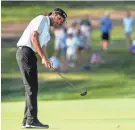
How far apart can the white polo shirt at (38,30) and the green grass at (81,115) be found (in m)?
1.04

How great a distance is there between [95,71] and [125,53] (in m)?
3.60

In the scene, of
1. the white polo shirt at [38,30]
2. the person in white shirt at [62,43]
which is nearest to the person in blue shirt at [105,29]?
the person in white shirt at [62,43]

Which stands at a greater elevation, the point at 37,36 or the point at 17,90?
the point at 37,36

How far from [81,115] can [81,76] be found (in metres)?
10.4

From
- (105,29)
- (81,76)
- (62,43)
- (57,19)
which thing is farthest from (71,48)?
(57,19)

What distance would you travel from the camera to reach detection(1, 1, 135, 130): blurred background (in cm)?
1005

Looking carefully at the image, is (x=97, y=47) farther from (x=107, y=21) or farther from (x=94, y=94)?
(x=94, y=94)

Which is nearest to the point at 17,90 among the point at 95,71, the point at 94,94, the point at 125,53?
the point at 94,94

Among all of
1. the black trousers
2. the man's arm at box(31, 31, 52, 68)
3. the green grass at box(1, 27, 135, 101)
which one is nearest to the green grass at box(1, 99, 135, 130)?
the black trousers

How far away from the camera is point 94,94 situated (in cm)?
1692

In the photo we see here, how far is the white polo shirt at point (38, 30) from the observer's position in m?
8.46

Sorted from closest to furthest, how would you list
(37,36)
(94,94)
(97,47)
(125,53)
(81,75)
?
(37,36) → (94,94) → (81,75) → (125,53) → (97,47)

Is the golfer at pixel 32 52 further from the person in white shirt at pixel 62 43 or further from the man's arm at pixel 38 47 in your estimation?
the person in white shirt at pixel 62 43

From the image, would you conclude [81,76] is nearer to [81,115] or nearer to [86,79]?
[86,79]
